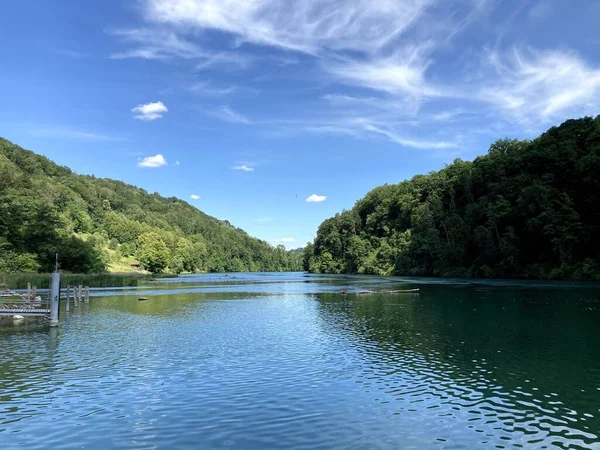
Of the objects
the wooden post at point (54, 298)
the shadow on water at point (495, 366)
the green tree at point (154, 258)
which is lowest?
the shadow on water at point (495, 366)

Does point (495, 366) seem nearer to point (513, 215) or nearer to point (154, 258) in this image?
point (513, 215)

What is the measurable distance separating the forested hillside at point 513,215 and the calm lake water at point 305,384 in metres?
53.5

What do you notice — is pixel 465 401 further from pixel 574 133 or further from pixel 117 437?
pixel 574 133

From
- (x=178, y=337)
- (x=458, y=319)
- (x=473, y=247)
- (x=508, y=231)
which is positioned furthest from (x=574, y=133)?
(x=178, y=337)

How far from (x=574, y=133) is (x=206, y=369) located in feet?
308

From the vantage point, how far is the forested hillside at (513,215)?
77438 mm

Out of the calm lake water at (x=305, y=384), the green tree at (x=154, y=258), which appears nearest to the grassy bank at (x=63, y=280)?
the calm lake water at (x=305, y=384)

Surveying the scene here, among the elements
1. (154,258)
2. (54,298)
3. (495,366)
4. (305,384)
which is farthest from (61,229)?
(495,366)

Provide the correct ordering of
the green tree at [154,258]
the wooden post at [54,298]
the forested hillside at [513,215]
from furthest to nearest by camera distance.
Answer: the green tree at [154,258] < the forested hillside at [513,215] < the wooden post at [54,298]

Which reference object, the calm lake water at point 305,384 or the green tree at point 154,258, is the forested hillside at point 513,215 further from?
the green tree at point 154,258

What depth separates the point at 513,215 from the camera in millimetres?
91312

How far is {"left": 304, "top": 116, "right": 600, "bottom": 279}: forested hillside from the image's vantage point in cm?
7744

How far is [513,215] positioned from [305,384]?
87333mm

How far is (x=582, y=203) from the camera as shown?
3147 inches
